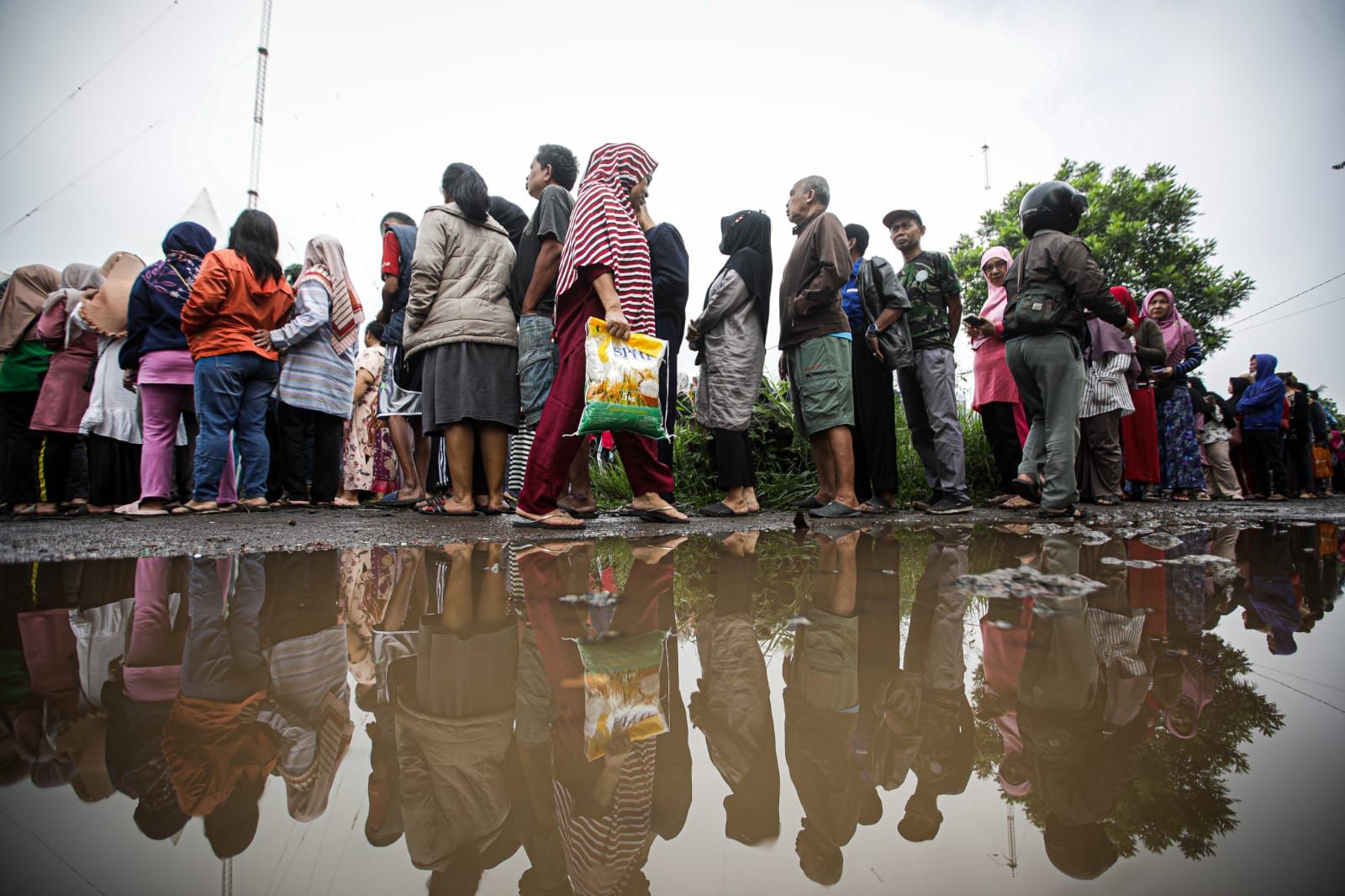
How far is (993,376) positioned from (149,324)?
553 centimetres

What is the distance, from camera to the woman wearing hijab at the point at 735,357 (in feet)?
13.3

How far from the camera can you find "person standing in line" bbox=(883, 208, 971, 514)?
14.2 feet

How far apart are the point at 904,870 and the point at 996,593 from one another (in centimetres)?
113

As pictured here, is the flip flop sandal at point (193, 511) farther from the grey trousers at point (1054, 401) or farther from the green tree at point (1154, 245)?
the green tree at point (1154, 245)

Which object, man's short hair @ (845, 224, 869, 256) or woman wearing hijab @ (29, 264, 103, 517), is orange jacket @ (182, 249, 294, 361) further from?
man's short hair @ (845, 224, 869, 256)

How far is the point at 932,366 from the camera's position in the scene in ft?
14.4

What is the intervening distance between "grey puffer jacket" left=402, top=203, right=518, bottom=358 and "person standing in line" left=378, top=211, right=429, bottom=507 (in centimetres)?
69

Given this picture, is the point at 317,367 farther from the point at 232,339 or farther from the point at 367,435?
the point at 367,435

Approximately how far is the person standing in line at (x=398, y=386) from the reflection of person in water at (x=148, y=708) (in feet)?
10.0

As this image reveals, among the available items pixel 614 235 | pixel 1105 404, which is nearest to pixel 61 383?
pixel 614 235

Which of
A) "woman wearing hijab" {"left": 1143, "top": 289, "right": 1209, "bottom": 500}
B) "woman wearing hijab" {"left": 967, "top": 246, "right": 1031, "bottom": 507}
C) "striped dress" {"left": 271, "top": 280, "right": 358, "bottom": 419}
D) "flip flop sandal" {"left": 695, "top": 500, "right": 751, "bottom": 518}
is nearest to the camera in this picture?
A: "flip flop sandal" {"left": 695, "top": 500, "right": 751, "bottom": 518}

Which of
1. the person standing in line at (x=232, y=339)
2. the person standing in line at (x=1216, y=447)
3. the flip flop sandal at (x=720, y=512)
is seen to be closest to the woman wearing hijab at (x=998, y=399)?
the flip flop sandal at (x=720, y=512)

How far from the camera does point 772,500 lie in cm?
496

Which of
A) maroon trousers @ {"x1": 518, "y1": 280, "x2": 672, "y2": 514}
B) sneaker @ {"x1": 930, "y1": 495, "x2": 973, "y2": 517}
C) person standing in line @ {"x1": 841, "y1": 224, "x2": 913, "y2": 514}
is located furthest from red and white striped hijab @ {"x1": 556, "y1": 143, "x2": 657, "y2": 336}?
sneaker @ {"x1": 930, "y1": 495, "x2": 973, "y2": 517}
